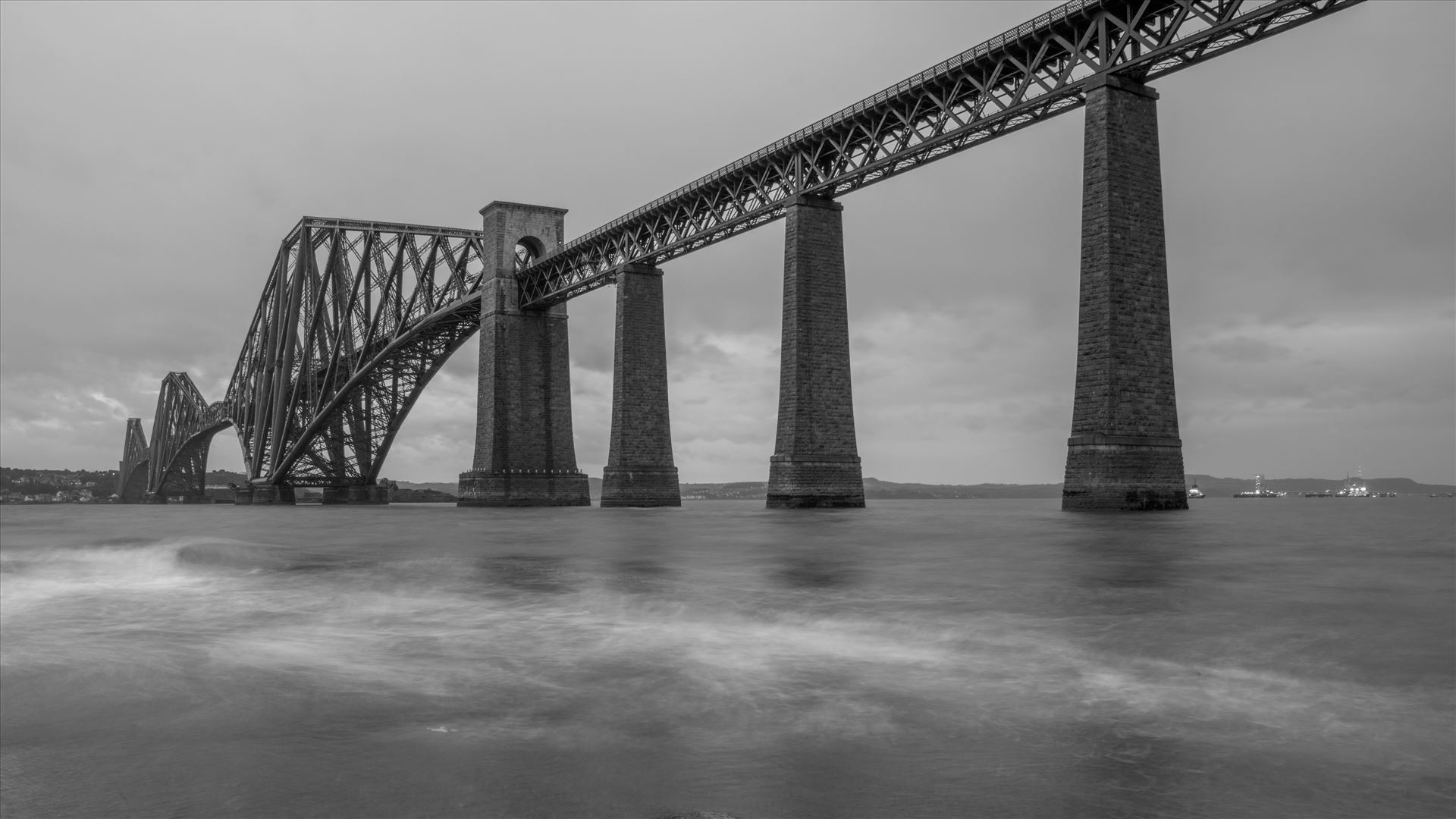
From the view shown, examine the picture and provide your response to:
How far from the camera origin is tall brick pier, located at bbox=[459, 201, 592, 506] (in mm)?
60156

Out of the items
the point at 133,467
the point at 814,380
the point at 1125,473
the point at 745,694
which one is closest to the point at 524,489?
the point at 814,380

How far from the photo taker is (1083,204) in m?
29.4

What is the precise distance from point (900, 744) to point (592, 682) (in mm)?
2470

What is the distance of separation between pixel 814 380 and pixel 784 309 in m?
3.31

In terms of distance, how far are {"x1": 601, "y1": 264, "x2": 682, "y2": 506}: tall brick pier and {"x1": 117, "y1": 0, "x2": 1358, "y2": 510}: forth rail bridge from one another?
112 mm

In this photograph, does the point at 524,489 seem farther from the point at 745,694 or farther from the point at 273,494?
the point at 745,694

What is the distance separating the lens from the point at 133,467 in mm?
157875

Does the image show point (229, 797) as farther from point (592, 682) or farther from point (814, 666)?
point (814, 666)

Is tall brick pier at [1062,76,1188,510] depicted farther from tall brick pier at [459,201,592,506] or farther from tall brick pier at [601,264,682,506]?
tall brick pier at [459,201,592,506]

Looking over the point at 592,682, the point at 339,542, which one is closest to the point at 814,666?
the point at 592,682

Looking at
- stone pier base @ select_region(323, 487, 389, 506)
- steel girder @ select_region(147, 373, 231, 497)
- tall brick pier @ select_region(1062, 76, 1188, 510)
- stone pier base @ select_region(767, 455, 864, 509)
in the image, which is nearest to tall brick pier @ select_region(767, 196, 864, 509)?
stone pier base @ select_region(767, 455, 864, 509)

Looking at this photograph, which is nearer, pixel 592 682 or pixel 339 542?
Answer: pixel 592 682

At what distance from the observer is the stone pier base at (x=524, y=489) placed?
5972cm

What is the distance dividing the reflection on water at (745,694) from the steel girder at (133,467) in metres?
167
